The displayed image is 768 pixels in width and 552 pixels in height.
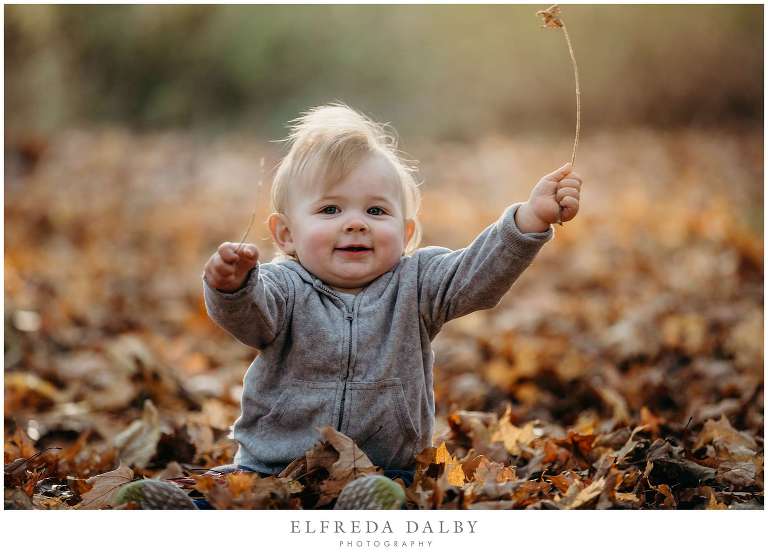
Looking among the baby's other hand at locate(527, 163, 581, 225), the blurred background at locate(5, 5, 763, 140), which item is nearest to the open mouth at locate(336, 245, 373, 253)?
the baby's other hand at locate(527, 163, 581, 225)

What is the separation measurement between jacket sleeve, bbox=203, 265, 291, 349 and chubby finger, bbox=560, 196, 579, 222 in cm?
66

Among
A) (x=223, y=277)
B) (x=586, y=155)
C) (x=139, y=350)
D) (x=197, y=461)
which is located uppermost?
(x=586, y=155)

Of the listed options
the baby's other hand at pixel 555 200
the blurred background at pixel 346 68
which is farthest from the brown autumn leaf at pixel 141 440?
the blurred background at pixel 346 68

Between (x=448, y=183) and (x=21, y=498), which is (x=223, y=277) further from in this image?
(x=448, y=183)

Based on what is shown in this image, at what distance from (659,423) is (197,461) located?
1.43 metres

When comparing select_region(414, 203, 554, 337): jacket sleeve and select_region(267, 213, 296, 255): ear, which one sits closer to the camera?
select_region(414, 203, 554, 337): jacket sleeve

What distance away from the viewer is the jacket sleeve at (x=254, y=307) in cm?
177

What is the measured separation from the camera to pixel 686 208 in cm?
600

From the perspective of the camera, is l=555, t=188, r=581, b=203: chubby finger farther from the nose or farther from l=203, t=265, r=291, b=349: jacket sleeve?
l=203, t=265, r=291, b=349: jacket sleeve

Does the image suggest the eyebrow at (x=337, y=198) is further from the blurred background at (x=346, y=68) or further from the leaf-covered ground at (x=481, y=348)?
the blurred background at (x=346, y=68)

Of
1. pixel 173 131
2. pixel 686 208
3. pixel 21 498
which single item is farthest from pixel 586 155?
pixel 21 498

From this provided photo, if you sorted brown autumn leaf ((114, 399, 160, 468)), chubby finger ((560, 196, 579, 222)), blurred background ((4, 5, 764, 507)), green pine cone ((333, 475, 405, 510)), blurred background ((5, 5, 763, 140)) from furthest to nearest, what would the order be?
1. blurred background ((5, 5, 763, 140))
2. blurred background ((4, 5, 764, 507))
3. brown autumn leaf ((114, 399, 160, 468))
4. chubby finger ((560, 196, 579, 222))
5. green pine cone ((333, 475, 405, 510))

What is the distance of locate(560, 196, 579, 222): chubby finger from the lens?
69.3 inches

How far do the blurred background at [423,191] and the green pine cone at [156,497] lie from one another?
0.71 metres
